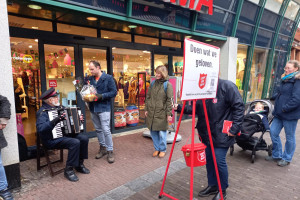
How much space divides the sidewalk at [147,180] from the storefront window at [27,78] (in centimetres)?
138

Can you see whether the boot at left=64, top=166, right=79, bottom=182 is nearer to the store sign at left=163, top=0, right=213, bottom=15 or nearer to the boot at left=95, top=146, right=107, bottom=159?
the boot at left=95, top=146, right=107, bottom=159

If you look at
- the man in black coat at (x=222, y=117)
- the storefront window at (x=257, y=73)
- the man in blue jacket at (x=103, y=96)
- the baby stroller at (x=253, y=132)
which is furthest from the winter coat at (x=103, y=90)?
the storefront window at (x=257, y=73)

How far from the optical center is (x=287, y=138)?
165 inches

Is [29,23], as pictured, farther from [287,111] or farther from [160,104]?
[287,111]

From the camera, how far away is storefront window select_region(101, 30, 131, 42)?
5.89 metres

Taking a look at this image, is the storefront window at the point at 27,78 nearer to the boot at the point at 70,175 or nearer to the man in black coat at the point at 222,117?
the boot at the point at 70,175

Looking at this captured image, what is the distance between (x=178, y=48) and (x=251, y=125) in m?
4.45

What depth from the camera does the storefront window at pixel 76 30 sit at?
5.09 m

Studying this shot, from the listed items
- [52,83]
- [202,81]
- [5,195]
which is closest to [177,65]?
[52,83]

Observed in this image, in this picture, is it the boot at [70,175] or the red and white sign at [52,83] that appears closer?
the boot at [70,175]

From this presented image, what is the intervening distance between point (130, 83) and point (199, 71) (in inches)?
187

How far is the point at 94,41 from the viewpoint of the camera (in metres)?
5.52

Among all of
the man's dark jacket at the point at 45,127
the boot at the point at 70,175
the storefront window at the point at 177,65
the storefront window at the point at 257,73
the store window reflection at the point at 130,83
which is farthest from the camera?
the storefront window at the point at 257,73

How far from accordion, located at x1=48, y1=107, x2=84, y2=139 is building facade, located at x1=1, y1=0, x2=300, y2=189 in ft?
1.90
